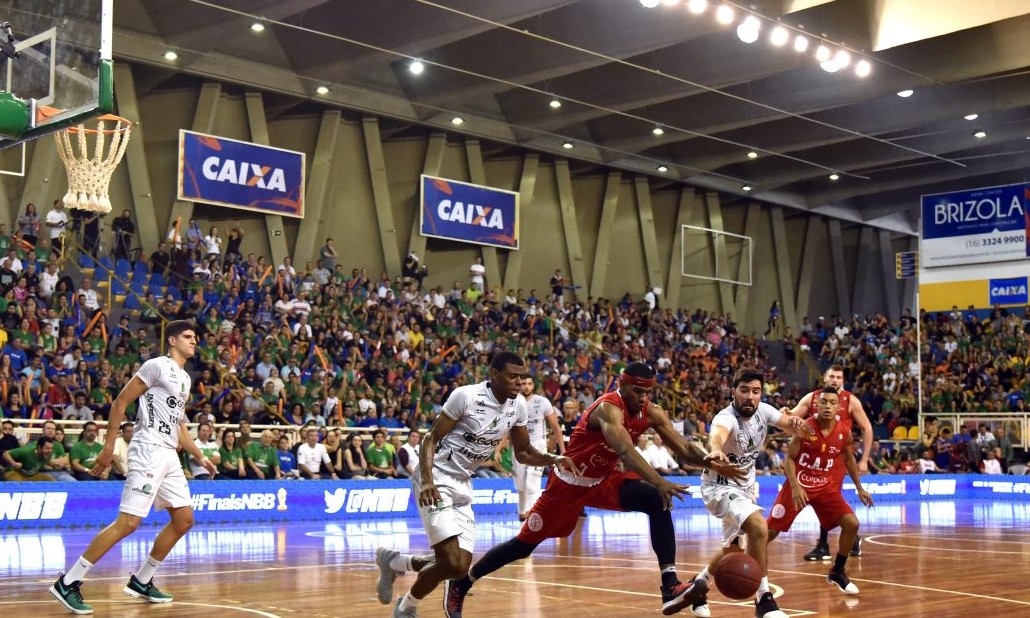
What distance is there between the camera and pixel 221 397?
23.0 metres

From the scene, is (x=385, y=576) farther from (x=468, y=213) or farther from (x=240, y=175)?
(x=468, y=213)

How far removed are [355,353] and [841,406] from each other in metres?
15.4

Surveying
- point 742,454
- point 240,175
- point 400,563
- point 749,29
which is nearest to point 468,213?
point 240,175

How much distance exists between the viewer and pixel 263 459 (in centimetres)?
2072

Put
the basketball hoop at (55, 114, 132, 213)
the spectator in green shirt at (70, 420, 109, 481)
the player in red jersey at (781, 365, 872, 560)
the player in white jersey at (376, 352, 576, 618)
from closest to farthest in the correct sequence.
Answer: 1. the player in white jersey at (376, 352, 576, 618)
2. the player in red jersey at (781, 365, 872, 560)
3. the spectator in green shirt at (70, 420, 109, 481)
4. the basketball hoop at (55, 114, 132, 213)

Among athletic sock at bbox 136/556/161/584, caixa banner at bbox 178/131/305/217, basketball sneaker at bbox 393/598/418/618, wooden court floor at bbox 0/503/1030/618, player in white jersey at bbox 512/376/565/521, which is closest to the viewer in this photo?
basketball sneaker at bbox 393/598/418/618

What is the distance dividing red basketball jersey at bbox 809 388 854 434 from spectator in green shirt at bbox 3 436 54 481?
11749mm

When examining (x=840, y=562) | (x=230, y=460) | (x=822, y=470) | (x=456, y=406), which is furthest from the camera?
(x=230, y=460)

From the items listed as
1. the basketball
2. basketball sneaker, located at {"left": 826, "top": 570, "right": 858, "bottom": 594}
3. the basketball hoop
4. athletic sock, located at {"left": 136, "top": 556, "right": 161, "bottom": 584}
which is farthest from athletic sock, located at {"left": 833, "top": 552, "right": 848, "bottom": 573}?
the basketball hoop

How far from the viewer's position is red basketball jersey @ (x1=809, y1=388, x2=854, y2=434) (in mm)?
12078

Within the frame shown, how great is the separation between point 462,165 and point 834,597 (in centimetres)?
2807

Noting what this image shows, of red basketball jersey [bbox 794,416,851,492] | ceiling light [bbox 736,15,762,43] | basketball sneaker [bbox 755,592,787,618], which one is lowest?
basketball sneaker [bbox 755,592,787,618]

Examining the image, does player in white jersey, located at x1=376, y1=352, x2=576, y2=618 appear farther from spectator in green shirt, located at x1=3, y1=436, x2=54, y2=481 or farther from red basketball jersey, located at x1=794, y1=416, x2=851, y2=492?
spectator in green shirt, located at x1=3, y1=436, x2=54, y2=481

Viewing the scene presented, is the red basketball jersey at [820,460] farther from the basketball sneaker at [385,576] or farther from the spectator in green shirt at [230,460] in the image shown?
the spectator in green shirt at [230,460]
